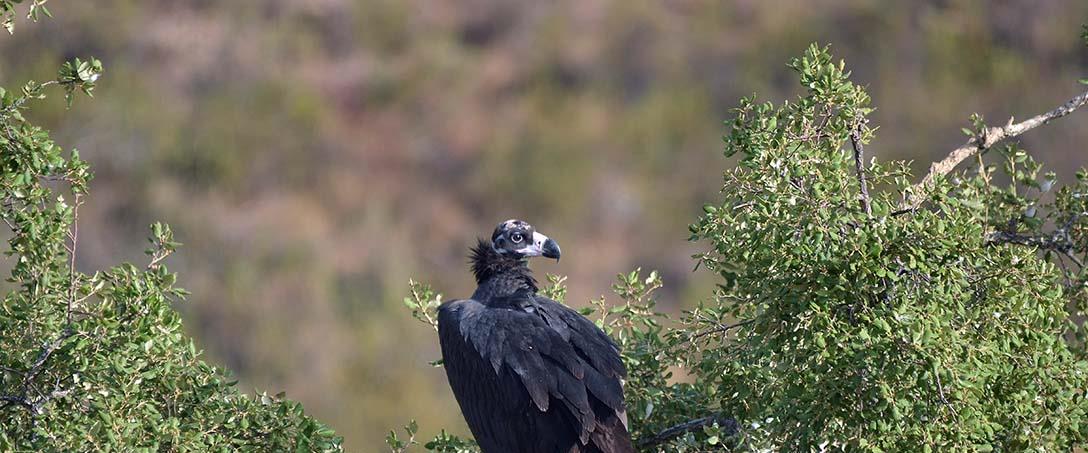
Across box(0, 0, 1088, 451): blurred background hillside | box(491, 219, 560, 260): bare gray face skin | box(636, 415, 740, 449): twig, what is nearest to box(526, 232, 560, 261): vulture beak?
box(491, 219, 560, 260): bare gray face skin

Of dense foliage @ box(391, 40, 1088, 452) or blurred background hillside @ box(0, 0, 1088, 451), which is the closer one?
dense foliage @ box(391, 40, 1088, 452)

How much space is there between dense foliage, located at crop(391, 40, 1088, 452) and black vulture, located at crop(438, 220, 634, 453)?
0.68m

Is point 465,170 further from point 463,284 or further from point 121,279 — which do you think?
point 121,279

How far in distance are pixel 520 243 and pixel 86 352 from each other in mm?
3110

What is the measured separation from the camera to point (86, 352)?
5574 mm

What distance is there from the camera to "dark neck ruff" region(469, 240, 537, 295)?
307 inches

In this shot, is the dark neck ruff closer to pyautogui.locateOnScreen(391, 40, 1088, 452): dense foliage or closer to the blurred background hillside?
pyautogui.locateOnScreen(391, 40, 1088, 452): dense foliage

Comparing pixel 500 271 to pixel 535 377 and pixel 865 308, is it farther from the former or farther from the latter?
pixel 865 308

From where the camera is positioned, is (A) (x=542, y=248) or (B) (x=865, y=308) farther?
(A) (x=542, y=248)

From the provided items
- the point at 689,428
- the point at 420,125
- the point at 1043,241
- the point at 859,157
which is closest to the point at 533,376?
the point at 689,428

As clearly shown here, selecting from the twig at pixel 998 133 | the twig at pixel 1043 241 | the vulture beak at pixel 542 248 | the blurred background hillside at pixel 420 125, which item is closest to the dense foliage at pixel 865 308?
the twig at pixel 1043 241

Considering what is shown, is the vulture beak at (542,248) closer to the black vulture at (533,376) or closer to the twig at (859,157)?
the black vulture at (533,376)

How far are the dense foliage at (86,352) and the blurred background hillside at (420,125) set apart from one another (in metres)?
13.9

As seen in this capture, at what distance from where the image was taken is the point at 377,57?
2897 centimetres
